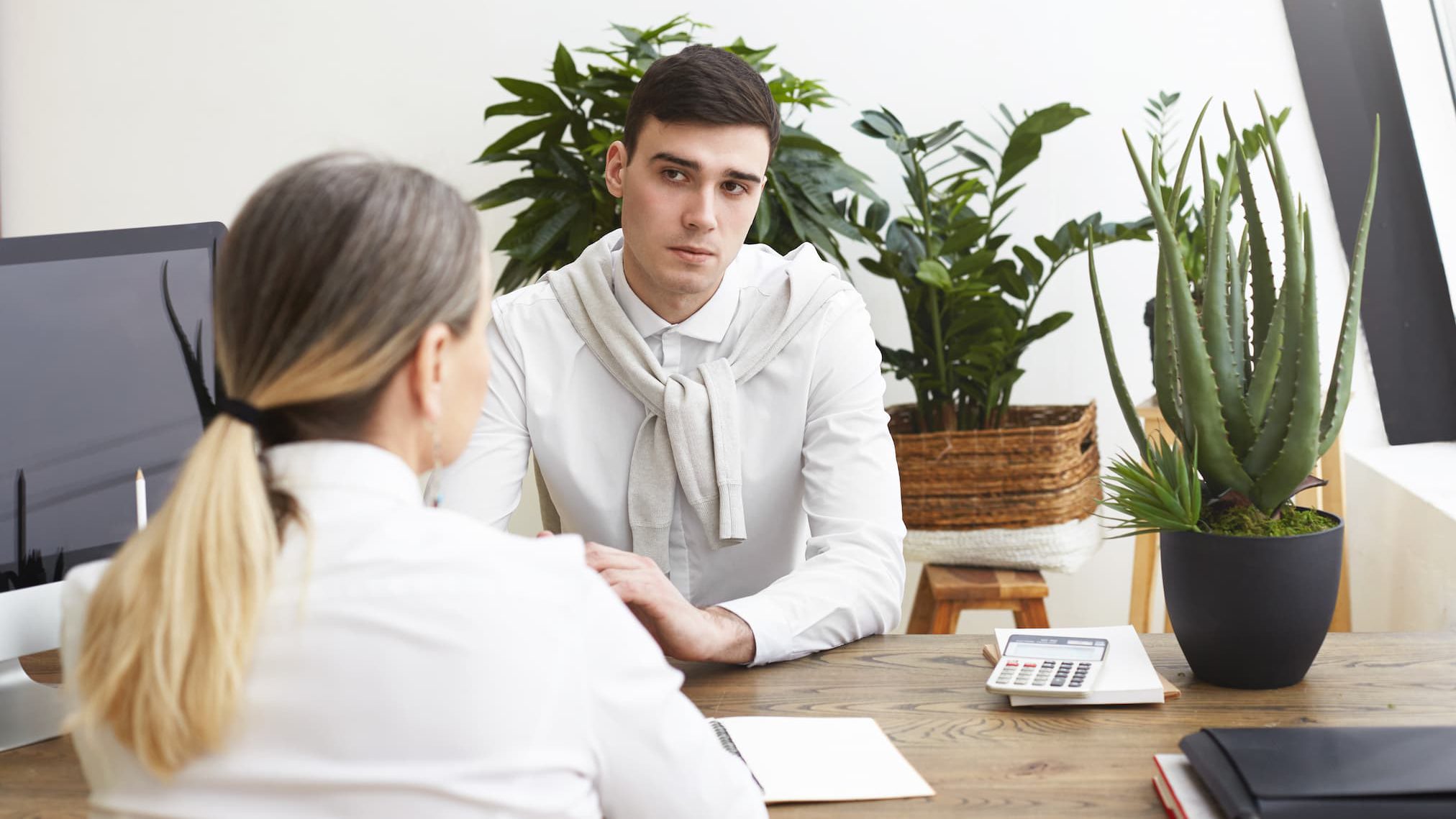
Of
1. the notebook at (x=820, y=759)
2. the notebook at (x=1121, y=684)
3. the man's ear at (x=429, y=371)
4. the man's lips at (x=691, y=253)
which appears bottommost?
the notebook at (x=1121, y=684)

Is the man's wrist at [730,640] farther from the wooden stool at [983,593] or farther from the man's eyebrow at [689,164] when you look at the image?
the wooden stool at [983,593]

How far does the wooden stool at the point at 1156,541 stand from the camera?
2422 millimetres

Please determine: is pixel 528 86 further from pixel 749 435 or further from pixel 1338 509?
pixel 1338 509

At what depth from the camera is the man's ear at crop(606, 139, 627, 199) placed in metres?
2.01

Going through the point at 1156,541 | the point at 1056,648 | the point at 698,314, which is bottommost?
the point at 1156,541

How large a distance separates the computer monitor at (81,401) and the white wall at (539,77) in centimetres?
164

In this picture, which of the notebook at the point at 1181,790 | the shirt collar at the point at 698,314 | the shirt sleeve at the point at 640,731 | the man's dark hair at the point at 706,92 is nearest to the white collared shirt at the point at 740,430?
the shirt collar at the point at 698,314

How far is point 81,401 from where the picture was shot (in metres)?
1.33

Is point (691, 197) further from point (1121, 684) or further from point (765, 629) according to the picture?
point (1121, 684)

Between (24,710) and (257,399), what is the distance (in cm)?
79

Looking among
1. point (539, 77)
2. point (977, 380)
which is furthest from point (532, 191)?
point (977, 380)

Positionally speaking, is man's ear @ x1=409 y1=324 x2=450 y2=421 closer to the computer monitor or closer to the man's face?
the computer monitor

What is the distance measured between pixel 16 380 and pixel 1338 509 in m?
2.32

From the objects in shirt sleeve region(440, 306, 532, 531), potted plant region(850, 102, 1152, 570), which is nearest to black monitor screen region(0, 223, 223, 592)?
shirt sleeve region(440, 306, 532, 531)
